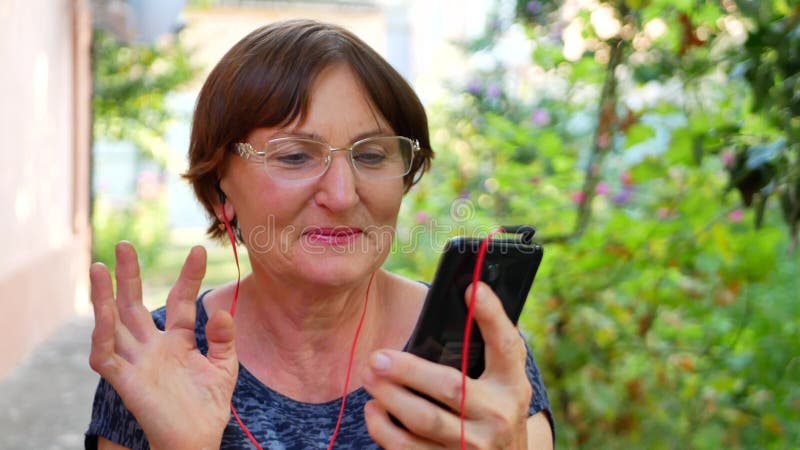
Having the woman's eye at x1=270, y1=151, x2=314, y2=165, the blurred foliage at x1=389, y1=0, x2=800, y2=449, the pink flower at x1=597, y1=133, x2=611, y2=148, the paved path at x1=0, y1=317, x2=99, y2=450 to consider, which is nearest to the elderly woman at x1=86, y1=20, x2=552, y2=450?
the woman's eye at x1=270, y1=151, x2=314, y2=165

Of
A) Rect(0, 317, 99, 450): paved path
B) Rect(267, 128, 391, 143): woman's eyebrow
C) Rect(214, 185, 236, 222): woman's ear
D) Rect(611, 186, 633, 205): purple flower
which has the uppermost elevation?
Rect(267, 128, 391, 143): woman's eyebrow

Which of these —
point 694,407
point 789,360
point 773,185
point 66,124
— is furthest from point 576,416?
point 66,124

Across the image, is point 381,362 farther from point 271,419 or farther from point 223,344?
point 271,419

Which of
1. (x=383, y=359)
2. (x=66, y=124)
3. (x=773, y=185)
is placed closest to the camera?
(x=383, y=359)

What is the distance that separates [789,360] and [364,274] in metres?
1.74

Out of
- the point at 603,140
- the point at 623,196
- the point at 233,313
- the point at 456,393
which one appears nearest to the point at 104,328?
the point at 456,393

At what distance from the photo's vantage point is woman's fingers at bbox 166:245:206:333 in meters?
1.54

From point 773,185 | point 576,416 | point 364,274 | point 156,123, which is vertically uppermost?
point 773,185

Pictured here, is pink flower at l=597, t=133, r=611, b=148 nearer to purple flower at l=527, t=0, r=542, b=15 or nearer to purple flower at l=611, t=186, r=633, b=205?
purple flower at l=527, t=0, r=542, b=15

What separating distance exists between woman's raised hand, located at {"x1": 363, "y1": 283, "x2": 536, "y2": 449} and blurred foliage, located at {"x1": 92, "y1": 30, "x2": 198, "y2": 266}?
31.7 feet

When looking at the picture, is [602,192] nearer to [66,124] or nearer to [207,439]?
[207,439]

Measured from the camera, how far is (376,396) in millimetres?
1307

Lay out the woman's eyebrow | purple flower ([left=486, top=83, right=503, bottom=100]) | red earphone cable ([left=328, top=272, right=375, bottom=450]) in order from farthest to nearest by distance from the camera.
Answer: purple flower ([left=486, top=83, right=503, bottom=100])
red earphone cable ([left=328, top=272, right=375, bottom=450])
the woman's eyebrow

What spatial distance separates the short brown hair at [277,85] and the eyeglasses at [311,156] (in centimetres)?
4
